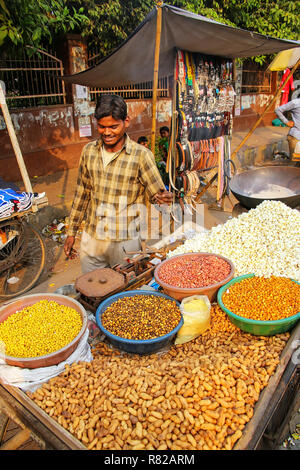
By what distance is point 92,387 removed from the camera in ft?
5.41

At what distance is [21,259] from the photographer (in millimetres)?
4547

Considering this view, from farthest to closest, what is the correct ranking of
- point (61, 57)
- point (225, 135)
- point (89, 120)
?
point (89, 120) < point (61, 57) < point (225, 135)

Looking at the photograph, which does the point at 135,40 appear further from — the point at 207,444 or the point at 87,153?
the point at 207,444

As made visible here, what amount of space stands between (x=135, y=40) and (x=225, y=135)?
2.48m

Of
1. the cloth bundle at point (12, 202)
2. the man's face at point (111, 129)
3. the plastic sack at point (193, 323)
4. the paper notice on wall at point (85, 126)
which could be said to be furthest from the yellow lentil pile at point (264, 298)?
the paper notice on wall at point (85, 126)

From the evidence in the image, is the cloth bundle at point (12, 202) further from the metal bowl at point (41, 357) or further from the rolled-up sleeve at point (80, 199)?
the metal bowl at point (41, 357)

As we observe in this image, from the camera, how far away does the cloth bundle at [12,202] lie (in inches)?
148

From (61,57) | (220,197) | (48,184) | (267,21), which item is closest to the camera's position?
(220,197)

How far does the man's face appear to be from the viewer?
236 cm

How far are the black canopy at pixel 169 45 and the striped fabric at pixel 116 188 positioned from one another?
169 centimetres

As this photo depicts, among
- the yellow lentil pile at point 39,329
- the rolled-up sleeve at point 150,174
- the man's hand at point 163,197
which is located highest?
the rolled-up sleeve at point 150,174

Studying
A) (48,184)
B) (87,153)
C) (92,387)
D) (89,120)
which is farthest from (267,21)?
(92,387)

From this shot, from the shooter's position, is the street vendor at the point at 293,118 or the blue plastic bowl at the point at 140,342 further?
the street vendor at the point at 293,118

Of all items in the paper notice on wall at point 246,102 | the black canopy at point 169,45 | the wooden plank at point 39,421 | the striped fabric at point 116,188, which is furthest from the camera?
the paper notice on wall at point 246,102
